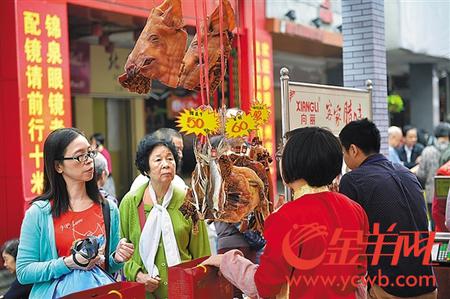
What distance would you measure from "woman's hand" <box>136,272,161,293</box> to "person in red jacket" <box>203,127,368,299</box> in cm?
110

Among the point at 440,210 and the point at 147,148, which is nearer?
the point at 147,148

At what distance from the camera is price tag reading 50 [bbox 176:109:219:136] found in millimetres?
2688

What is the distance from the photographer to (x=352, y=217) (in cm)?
249

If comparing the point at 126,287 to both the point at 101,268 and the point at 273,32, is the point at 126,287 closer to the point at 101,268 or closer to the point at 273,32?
the point at 101,268

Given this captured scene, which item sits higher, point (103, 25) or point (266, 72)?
point (103, 25)

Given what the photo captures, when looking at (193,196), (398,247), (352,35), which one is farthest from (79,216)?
(352,35)

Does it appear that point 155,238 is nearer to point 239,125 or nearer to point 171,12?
point 239,125

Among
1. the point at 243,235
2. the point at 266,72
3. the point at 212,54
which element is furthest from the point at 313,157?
the point at 266,72

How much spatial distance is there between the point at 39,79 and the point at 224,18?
4460mm

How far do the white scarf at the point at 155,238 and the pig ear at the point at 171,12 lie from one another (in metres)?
1.08

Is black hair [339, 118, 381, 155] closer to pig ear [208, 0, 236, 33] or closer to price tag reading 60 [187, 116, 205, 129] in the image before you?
pig ear [208, 0, 236, 33]

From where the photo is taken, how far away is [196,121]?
2693mm

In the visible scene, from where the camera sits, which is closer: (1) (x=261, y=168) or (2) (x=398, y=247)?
(1) (x=261, y=168)

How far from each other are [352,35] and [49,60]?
3.31 m
